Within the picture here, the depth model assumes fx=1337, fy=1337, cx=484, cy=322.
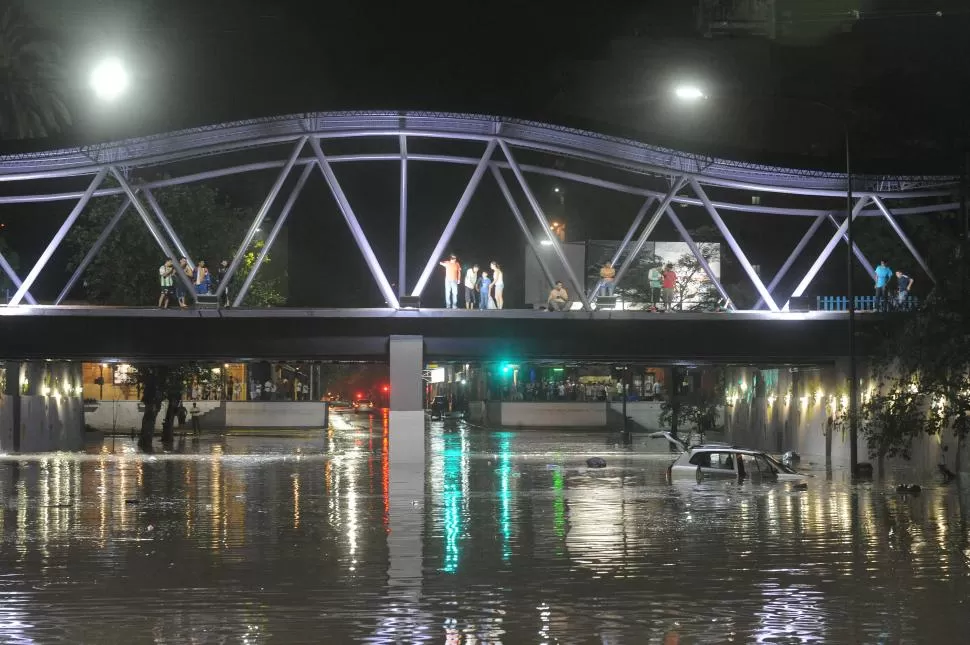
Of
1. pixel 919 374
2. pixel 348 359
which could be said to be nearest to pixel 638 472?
pixel 919 374

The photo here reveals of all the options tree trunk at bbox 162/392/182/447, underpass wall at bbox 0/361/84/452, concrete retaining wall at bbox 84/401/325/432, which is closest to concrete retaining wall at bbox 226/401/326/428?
concrete retaining wall at bbox 84/401/325/432

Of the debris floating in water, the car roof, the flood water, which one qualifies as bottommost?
the debris floating in water

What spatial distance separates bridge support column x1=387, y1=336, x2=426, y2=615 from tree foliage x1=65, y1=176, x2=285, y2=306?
21143 mm

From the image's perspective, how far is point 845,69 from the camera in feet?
299

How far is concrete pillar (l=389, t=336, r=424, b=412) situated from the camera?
45.7 m

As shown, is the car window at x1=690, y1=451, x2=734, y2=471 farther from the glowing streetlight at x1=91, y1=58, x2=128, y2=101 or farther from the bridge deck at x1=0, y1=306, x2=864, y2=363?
the glowing streetlight at x1=91, y1=58, x2=128, y2=101

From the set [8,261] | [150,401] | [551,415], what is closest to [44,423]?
[150,401]

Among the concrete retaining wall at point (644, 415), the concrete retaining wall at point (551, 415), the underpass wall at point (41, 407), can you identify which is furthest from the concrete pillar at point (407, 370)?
the concrete retaining wall at point (551, 415)

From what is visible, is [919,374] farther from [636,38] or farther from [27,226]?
[636,38]

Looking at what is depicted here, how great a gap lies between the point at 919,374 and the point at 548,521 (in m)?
20.3

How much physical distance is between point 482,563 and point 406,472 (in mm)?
22563

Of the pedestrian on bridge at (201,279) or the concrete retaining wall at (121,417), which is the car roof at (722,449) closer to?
the pedestrian on bridge at (201,279)

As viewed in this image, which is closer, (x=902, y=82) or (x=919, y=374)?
(x=919, y=374)

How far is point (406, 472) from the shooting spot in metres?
39.6
